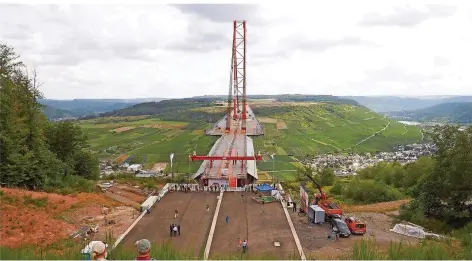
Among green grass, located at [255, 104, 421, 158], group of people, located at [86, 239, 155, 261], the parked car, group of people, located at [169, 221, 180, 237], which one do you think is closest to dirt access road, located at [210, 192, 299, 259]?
group of people, located at [169, 221, 180, 237]

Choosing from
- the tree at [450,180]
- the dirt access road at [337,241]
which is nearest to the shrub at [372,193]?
the dirt access road at [337,241]

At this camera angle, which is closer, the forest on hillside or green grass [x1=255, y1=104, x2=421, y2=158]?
the forest on hillside

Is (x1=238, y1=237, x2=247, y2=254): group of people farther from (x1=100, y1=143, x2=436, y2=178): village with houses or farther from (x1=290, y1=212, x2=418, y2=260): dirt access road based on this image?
(x1=100, y1=143, x2=436, y2=178): village with houses

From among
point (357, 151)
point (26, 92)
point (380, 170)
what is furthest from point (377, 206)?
point (357, 151)

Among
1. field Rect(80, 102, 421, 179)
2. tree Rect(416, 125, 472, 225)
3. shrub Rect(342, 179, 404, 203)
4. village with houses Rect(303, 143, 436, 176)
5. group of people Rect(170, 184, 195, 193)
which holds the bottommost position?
village with houses Rect(303, 143, 436, 176)

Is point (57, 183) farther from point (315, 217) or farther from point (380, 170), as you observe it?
point (380, 170)

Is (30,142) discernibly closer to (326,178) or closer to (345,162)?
(326,178)
